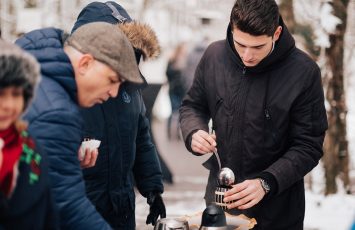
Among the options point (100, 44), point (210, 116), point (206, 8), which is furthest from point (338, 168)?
point (206, 8)

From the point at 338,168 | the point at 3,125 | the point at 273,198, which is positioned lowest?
the point at 338,168

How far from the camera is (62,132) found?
2.52m

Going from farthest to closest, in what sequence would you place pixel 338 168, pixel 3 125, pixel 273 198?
pixel 338 168 < pixel 273 198 < pixel 3 125

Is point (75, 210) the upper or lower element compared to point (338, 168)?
upper

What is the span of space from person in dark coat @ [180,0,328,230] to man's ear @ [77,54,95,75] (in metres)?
1.14

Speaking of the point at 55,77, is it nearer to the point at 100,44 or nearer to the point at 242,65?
the point at 100,44

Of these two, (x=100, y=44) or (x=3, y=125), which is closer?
(x=3, y=125)

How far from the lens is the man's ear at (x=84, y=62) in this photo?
2621 millimetres

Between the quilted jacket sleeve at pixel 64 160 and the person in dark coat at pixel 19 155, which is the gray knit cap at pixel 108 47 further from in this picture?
the person in dark coat at pixel 19 155

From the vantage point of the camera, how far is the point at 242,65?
3.79 m

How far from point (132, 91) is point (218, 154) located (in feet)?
1.86

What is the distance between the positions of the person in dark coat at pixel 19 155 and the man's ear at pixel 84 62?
43 cm

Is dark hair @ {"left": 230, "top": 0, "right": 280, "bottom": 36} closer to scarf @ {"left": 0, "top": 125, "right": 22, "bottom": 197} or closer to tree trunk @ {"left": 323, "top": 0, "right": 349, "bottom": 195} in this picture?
scarf @ {"left": 0, "top": 125, "right": 22, "bottom": 197}

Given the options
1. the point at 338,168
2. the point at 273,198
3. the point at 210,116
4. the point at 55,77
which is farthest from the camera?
the point at 338,168
